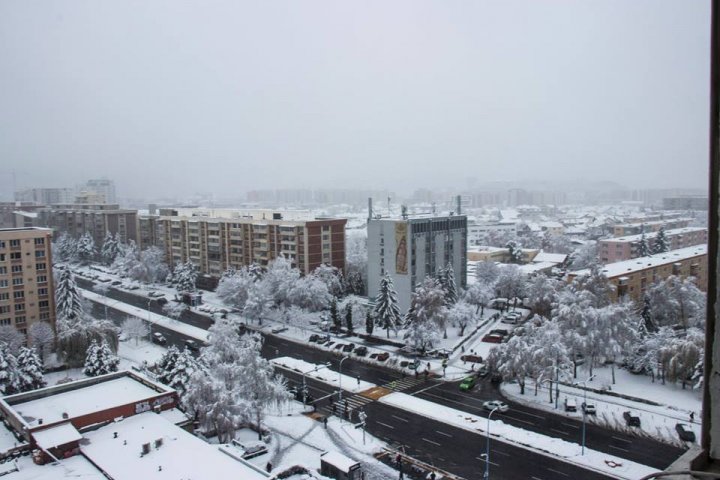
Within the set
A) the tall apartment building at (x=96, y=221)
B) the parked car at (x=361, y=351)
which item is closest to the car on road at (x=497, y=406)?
the parked car at (x=361, y=351)

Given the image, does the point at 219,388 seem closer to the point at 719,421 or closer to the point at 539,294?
the point at 719,421

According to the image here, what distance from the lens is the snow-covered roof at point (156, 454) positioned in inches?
321

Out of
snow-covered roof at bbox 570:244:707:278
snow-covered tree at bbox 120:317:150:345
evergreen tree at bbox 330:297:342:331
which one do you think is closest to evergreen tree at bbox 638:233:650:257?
snow-covered roof at bbox 570:244:707:278

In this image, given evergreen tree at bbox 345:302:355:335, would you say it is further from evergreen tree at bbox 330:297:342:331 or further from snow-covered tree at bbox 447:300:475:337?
snow-covered tree at bbox 447:300:475:337

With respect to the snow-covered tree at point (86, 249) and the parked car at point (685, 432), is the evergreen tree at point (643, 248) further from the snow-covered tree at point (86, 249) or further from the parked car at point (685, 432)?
the snow-covered tree at point (86, 249)

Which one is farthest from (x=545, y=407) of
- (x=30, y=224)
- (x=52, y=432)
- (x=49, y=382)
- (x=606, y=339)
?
(x=30, y=224)

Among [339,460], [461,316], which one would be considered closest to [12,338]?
[339,460]

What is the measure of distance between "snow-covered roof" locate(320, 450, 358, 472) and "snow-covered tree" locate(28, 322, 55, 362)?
11.4 m

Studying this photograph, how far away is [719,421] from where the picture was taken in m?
1.04

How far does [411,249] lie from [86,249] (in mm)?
26996

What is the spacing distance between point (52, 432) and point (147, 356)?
904cm

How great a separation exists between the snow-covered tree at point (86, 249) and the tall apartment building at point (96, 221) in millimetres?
1078

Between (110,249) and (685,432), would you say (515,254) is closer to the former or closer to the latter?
(685,432)

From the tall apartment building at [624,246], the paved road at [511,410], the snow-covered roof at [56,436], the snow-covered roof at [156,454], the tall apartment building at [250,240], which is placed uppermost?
the tall apartment building at [250,240]
